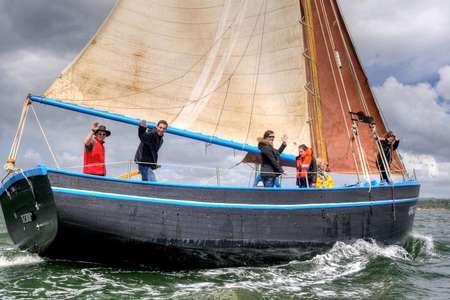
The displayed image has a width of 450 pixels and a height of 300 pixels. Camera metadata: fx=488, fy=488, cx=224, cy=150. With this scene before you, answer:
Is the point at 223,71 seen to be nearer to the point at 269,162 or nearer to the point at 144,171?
the point at 269,162

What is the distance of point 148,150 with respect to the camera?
33.4ft

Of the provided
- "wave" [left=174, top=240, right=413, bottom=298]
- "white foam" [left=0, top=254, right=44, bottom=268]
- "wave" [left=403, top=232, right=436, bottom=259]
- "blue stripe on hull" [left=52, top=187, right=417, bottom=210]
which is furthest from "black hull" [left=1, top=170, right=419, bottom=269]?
"wave" [left=403, top=232, right=436, bottom=259]

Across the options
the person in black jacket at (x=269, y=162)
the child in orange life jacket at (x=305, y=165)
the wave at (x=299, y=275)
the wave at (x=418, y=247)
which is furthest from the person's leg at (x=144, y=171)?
the wave at (x=418, y=247)

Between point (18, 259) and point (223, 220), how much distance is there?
4580mm

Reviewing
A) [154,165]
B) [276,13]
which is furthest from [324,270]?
[276,13]

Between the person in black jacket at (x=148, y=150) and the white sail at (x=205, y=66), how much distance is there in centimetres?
246

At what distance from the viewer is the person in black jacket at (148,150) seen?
10.1 meters

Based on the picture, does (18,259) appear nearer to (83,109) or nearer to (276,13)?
(83,109)

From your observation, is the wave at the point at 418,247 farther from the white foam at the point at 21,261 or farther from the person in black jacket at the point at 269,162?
the white foam at the point at 21,261

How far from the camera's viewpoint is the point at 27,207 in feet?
30.9

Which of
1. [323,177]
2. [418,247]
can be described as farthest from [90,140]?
[418,247]

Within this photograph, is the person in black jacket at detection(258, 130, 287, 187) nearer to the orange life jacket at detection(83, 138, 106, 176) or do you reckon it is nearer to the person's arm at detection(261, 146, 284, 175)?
the person's arm at detection(261, 146, 284, 175)

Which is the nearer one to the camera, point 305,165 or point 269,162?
point 269,162

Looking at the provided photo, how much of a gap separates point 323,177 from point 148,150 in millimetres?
5075
